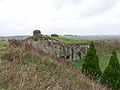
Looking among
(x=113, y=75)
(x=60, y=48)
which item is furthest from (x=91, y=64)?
(x=60, y=48)

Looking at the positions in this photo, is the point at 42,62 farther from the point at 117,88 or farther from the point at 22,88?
the point at 22,88

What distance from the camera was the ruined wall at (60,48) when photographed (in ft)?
100

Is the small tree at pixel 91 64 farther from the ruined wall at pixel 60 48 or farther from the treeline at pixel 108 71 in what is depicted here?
the ruined wall at pixel 60 48

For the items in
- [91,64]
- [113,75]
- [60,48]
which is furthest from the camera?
[60,48]

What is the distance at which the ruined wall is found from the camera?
1204 inches

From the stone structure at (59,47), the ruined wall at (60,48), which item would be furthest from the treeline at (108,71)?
the ruined wall at (60,48)

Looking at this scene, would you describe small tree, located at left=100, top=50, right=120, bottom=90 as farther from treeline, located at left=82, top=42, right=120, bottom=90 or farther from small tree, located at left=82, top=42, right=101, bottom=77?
small tree, located at left=82, top=42, right=101, bottom=77

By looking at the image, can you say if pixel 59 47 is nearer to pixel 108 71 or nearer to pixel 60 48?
pixel 60 48

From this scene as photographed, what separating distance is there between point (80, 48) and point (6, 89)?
104 ft

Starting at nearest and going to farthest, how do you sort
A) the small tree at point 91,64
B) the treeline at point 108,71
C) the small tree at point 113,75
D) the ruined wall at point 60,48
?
the treeline at point 108,71, the small tree at point 113,75, the small tree at point 91,64, the ruined wall at point 60,48

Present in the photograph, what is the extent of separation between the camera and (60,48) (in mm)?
33000

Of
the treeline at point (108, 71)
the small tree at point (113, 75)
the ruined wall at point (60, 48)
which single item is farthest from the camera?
the ruined wall at point (60, 48)

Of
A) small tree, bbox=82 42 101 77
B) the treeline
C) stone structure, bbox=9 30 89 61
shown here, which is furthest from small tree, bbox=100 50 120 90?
stone structure, bbox=9 30 89 61

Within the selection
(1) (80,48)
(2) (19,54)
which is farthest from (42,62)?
(1) (80,48)
